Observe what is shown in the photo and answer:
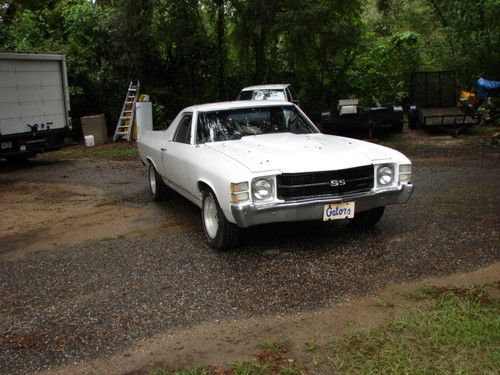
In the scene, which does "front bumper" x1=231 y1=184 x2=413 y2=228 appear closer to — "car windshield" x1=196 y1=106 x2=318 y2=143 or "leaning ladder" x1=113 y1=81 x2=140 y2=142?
"car windshield" x1=196 y1=106 x2=318 y2=143

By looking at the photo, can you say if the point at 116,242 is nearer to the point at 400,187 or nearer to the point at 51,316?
the point at 51,316

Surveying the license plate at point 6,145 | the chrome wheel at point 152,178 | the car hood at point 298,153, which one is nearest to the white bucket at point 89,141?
the license plate at point 6,145

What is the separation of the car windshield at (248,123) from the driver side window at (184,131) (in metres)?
0.17

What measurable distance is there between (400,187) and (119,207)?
163 inches

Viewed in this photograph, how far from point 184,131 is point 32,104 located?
23.3ft

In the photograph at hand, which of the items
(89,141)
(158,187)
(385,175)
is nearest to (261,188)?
(385,175)

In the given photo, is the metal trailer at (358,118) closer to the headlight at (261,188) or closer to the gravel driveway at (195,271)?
the gravel driveway at (195,271)

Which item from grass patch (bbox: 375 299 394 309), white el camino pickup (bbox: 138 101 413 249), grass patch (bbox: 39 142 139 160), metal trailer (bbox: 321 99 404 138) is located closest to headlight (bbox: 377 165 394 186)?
white el camino pickup (bbox: 138 101 413 249)

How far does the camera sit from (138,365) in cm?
327

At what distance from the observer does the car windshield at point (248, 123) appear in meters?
6.26

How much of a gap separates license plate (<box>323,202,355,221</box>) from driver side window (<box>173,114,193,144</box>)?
2.09 meters

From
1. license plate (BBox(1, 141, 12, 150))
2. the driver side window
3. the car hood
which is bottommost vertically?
license plate (BBox(1, 141, 12, 150))

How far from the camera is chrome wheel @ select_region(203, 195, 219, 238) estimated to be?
5.43 m

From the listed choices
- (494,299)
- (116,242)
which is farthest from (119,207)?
(494,299)
